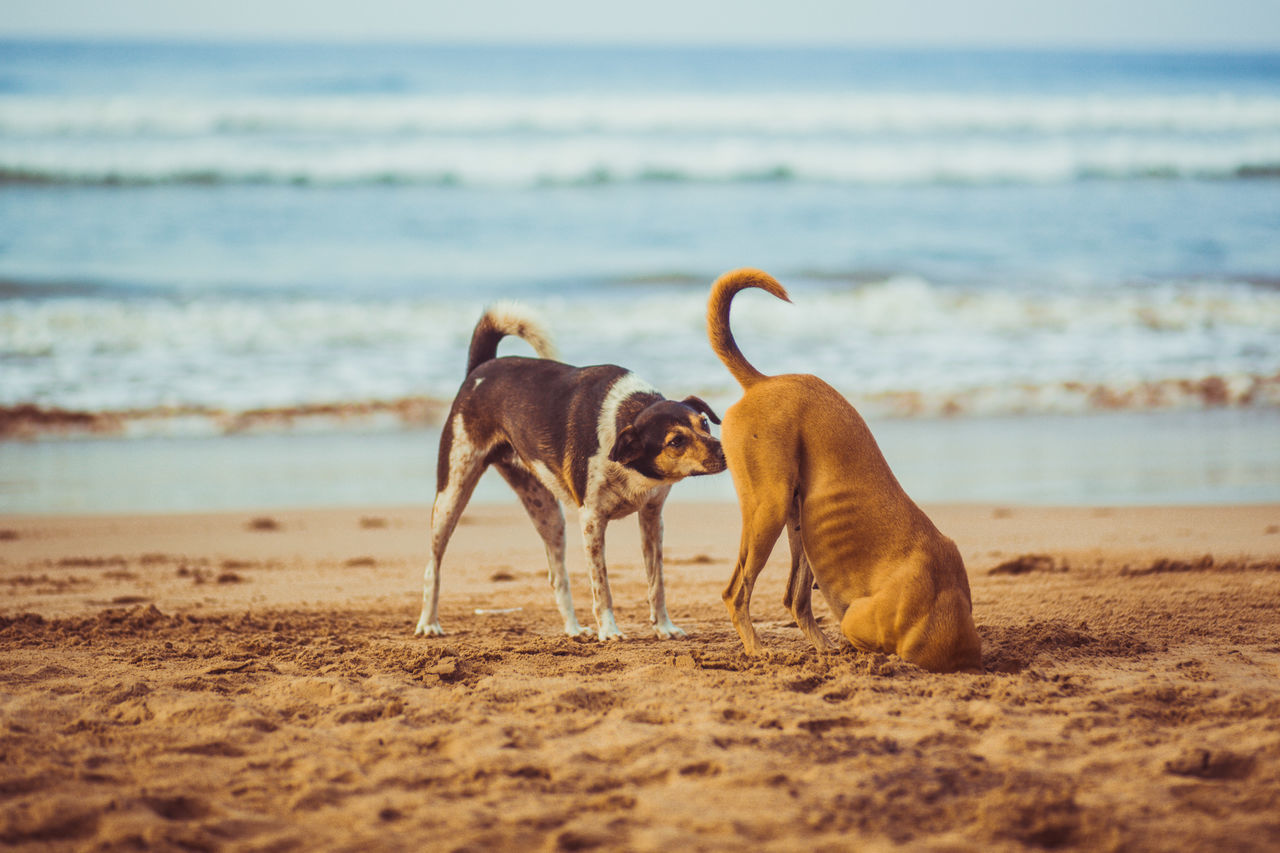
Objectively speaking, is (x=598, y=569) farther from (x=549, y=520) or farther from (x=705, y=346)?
(x=705, y=346)

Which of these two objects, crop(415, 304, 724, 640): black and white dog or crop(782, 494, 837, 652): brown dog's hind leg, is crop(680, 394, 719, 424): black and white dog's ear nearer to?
crop(415, 304, 724, 640): black and white dog

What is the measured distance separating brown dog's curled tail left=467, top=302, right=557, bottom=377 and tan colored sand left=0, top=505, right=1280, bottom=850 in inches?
50.3

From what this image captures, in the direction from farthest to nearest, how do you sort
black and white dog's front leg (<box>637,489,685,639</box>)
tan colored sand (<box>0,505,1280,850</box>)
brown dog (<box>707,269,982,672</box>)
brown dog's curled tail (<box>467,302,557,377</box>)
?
1. brown dog's curled tail (<box>467,302,557,377</box>)
2. black and white dog's front leg (<box>637,489,685,639</box>)
3. brown dog (<box>707,269,982,672</box>)
4. tan colored sand (<box>0,505,1280,850</box>)

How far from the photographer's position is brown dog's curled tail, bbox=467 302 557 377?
5.30 meters

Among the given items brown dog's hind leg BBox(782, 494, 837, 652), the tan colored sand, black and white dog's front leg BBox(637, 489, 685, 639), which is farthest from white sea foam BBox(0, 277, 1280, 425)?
brown dog's hind leg BBox(782, 494, 837, 652)

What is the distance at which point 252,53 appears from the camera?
63.2 metres

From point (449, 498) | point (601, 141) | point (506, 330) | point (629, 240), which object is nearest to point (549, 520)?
point (449, 498)

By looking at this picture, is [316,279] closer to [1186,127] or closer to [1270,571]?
[1270,571]

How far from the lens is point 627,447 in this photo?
450 cm

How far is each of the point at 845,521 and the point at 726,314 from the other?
0.88 meters

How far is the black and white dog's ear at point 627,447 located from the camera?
4.47 m

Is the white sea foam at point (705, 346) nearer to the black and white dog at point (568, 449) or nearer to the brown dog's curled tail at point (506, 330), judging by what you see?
the brown dog's curled tail at point (506, 330)

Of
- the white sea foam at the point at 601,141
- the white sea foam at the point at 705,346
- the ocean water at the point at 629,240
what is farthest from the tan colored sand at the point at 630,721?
the white sea foam at the point at 601,141

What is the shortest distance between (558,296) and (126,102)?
812 inches
